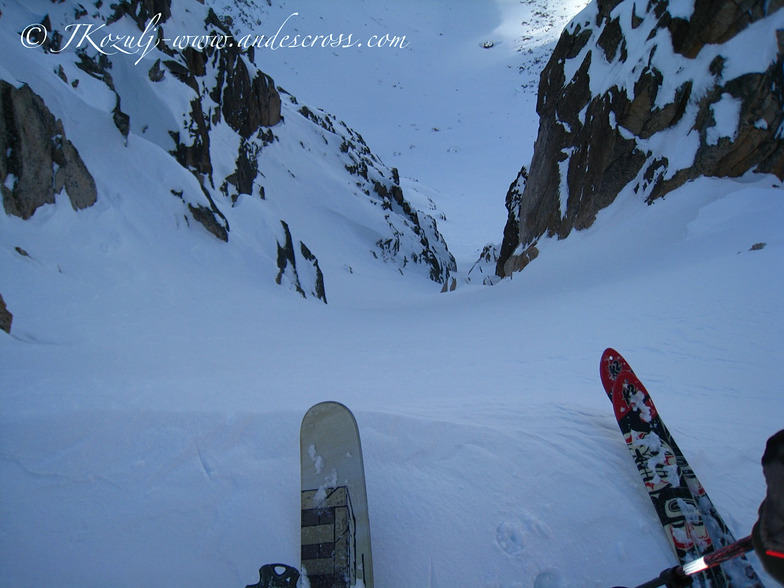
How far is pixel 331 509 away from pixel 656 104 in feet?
50.7

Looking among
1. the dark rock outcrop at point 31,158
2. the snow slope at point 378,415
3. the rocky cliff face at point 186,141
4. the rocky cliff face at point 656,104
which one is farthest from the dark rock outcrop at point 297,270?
the rocky cliff face at point 656,104

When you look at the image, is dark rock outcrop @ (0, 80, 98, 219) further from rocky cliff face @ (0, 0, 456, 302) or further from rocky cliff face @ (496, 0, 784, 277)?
rocky cliff face @ (496, 0, 784, 277)

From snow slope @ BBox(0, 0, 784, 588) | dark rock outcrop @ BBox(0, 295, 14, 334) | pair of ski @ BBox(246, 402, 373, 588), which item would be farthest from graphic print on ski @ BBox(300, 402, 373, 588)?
dark rock outcrop @ BBox(0, 295, 14, 334)

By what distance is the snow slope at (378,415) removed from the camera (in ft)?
7.05

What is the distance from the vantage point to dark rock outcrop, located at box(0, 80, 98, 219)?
24.3 feet

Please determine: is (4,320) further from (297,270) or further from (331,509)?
(297,270)

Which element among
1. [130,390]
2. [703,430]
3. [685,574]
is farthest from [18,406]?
[703,430]

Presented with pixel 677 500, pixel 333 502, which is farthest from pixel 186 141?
pixel 677 500

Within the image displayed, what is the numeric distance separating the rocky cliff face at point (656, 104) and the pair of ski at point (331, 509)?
43.1 feet

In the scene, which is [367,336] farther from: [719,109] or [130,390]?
[719,109]

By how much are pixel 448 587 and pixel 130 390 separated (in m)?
3.34

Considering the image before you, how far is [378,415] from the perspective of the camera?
3.17m

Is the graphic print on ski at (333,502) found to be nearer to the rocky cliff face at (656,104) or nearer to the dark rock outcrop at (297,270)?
the dark rock outcrop at (297,270)

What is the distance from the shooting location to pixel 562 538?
2.17 m
